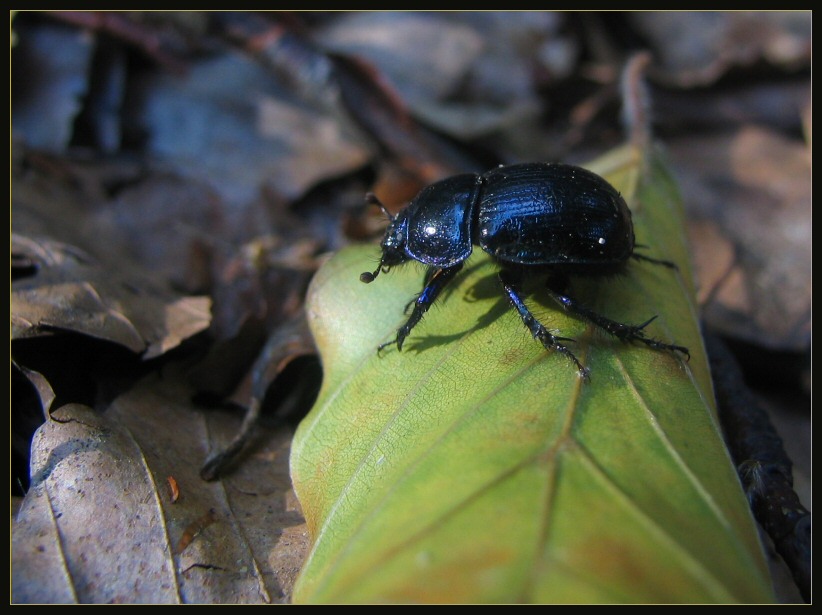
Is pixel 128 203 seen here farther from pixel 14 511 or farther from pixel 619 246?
pixel 619 246

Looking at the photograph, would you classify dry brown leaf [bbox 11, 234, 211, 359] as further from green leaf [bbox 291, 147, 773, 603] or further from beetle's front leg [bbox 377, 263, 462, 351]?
beetle's front leg [bbox 377, 263, 462, 351]

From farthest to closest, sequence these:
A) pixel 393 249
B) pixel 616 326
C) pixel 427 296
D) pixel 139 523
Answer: pixel 393 249, pixel 427 296, pixel 616 326, pixel 139 523

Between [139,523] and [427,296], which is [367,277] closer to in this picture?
[427,296]

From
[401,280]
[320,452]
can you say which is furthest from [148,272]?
[320,452]

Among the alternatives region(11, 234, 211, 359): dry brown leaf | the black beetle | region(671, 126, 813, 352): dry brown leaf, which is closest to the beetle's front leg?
the black beetle

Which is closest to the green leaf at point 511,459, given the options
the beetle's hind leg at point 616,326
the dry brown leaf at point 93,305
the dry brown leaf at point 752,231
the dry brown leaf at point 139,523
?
the beetle's hind leg at point 616,326

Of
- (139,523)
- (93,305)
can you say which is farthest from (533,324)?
(93,305)
